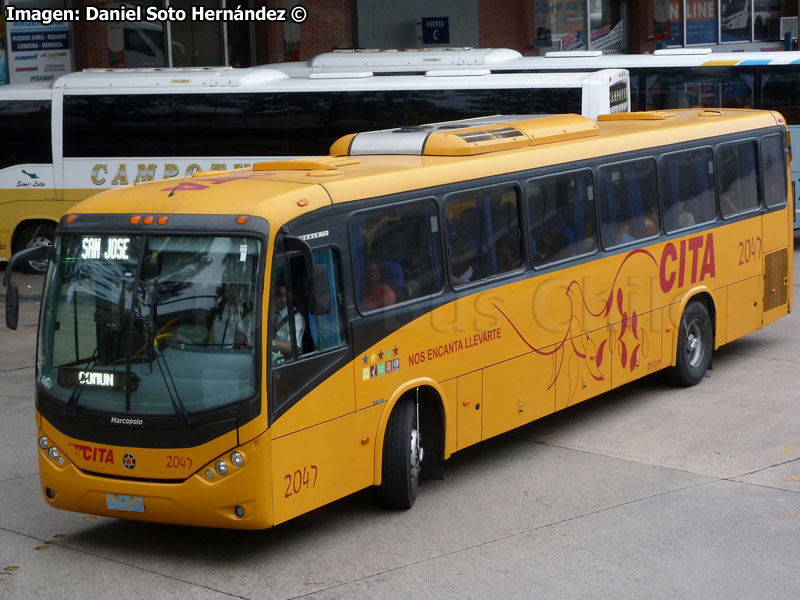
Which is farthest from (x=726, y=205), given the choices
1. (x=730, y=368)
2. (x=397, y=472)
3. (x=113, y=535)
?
(x=113, y=535)

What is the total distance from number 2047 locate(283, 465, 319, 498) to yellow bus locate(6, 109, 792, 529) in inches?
0.5

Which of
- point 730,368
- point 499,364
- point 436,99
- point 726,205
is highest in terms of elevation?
point 436,99

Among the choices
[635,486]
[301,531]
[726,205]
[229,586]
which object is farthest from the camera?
[726,205]

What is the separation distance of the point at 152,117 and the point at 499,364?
42.0 feet

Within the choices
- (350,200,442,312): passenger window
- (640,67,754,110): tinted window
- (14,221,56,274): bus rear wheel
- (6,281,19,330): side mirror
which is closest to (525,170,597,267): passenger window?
(350,200,442,312): passenger window

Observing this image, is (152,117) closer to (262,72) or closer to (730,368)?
(262,72)

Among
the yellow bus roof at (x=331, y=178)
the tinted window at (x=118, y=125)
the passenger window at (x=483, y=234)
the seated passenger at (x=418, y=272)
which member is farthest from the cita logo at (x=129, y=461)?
the tinted window at (x=118, y=125)

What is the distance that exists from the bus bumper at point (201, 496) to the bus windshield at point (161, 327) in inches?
16.6

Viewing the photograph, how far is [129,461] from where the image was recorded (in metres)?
7.86

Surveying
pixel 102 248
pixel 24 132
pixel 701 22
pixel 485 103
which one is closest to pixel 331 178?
pixel 102 248

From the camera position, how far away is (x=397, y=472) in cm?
886

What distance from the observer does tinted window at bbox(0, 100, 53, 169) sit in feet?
70.6

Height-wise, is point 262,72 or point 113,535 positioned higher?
point 262,72

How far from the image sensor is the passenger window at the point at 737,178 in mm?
13203
